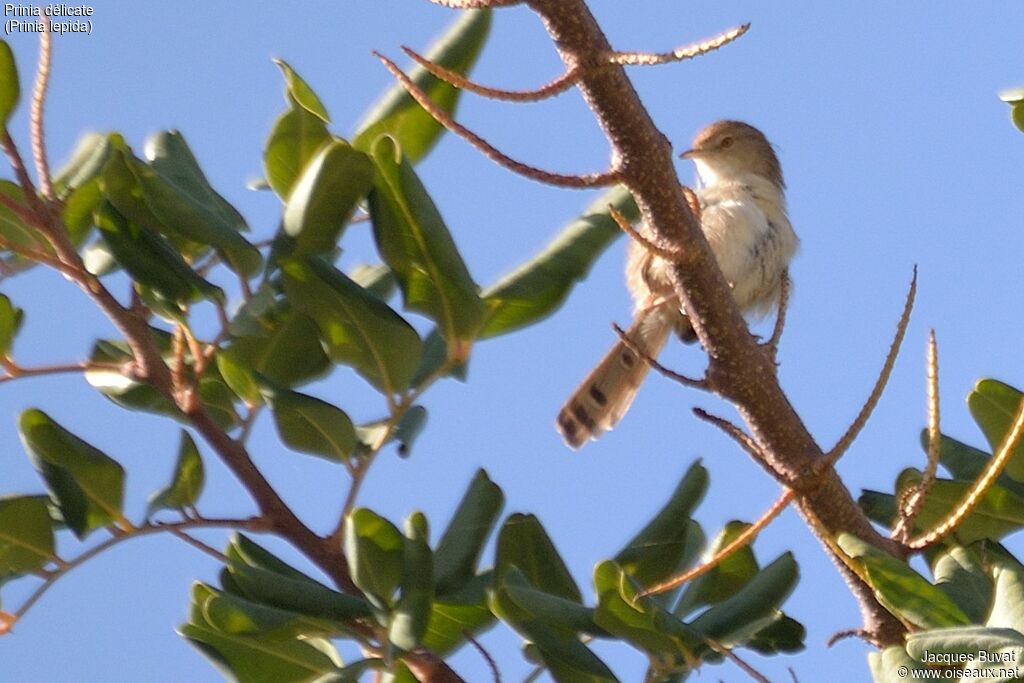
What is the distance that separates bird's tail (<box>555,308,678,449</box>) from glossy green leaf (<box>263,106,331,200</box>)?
10.0 feet

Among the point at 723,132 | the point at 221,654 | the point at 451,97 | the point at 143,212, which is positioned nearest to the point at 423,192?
the point at 451,97

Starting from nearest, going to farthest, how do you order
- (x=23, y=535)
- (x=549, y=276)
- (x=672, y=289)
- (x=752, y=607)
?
(x=752, y=607) → (x=23, y=535) → (x=549, y=276) → (x=672, y=289)

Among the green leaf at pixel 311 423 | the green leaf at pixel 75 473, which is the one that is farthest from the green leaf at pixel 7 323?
the green leaf at pixel 311 423

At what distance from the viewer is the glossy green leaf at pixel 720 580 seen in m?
2.82

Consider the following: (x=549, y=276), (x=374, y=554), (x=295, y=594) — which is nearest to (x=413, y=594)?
(x=374, y=554)

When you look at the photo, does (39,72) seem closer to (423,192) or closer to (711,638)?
(423,192)

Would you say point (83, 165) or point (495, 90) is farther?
point (83, 165)

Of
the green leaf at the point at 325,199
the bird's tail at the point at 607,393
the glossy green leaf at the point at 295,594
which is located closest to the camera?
the glossy green leaf at the point at 295,594

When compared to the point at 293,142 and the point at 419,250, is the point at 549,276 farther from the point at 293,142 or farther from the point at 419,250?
the point at 293,142

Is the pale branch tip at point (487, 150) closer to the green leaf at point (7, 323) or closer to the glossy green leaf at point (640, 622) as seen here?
the glossy green leaf at point (640, 622)

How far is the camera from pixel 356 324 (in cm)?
275

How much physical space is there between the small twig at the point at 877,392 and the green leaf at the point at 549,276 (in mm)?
634

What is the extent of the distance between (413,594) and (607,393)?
11.4 feet

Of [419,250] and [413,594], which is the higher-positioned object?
[419,250]
